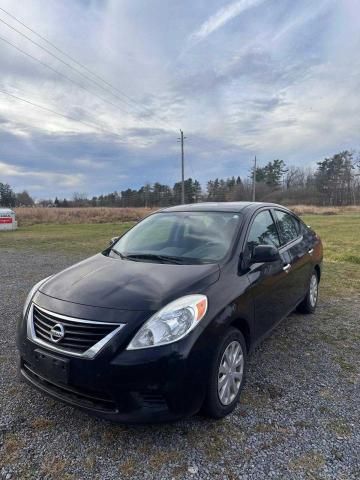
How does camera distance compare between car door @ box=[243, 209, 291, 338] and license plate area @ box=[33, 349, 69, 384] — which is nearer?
license plate area @ box=[33, 349, 69, 384]

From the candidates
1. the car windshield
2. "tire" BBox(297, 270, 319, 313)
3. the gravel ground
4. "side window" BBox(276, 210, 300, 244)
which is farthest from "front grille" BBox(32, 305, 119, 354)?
"tire" BBox(297, 270, 319, 313)

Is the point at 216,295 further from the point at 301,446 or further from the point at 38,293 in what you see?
the point at 38,293

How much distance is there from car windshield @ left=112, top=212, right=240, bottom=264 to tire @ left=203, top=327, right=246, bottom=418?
2.41 feet

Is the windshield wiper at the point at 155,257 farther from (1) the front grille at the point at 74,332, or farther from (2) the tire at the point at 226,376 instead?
(1) the front grille at the point at 74,332

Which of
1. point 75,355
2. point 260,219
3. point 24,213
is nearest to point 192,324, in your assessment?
point 75,355

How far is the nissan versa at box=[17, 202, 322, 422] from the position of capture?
210cm

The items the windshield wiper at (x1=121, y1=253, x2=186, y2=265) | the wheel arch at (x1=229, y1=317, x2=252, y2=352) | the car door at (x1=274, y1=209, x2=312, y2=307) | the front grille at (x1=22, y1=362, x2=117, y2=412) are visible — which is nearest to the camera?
the front grille at (x1=22, y1=362, x2=117, y2=412)

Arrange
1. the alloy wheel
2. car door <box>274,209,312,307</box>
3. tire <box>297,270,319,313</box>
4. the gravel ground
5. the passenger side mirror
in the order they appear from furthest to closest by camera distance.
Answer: tire <box>297,270,319,313</box>
car door <box>274,209,312,307</box>
the passenger side mirror
the alloy wheel
the gravel ground

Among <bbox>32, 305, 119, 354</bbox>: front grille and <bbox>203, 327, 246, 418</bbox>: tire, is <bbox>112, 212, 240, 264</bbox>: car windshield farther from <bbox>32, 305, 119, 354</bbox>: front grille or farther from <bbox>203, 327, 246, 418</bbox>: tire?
<bbox>32, 305, 119, 354</bbox>: front grille

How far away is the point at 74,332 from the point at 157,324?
1.87 ft

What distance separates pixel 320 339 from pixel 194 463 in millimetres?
2522

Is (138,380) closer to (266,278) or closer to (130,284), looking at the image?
(130,284)

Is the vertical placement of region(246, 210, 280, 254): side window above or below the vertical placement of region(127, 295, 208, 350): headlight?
above

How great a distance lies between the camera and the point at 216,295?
2459mm
